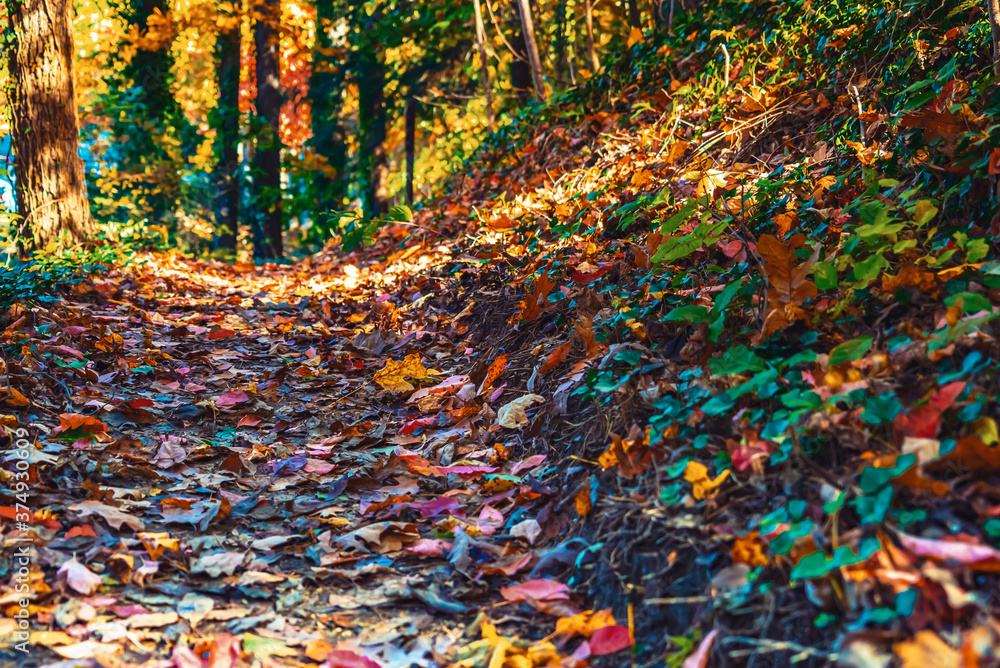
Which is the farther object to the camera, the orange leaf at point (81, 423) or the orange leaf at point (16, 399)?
the orange leaf at point (16, 399)

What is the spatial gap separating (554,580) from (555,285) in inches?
71.7

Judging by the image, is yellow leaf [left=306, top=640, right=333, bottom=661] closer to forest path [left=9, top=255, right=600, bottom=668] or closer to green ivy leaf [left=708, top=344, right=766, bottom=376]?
forest path [left=9, top=255, right=600, bottom=668]

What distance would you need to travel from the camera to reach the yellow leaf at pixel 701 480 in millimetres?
1655

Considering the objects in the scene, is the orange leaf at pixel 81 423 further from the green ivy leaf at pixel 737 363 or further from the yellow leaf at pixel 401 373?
the green ivy leaf at pixel 737 363

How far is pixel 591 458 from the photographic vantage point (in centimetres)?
218

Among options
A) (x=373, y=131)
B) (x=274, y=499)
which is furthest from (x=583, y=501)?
(x=373, y=131)

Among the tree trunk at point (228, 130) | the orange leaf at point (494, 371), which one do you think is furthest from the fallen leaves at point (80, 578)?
the tree trunk at point (228, 130)

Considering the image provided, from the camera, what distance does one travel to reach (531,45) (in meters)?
6.92

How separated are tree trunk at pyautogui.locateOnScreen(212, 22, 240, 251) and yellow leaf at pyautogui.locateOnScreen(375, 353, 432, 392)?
944 cm

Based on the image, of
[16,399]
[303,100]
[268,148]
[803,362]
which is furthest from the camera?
[303,100]

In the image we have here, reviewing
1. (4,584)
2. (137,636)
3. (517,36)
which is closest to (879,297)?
(137,636)

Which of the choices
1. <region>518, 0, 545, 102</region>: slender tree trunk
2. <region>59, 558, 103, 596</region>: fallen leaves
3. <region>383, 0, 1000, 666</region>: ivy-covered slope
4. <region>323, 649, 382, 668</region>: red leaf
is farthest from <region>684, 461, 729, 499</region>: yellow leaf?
<region>518, 0, 545, 102</region>: slender tree trunk

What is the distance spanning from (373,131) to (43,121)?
264 inches

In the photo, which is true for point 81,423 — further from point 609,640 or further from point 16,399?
point 609,640
